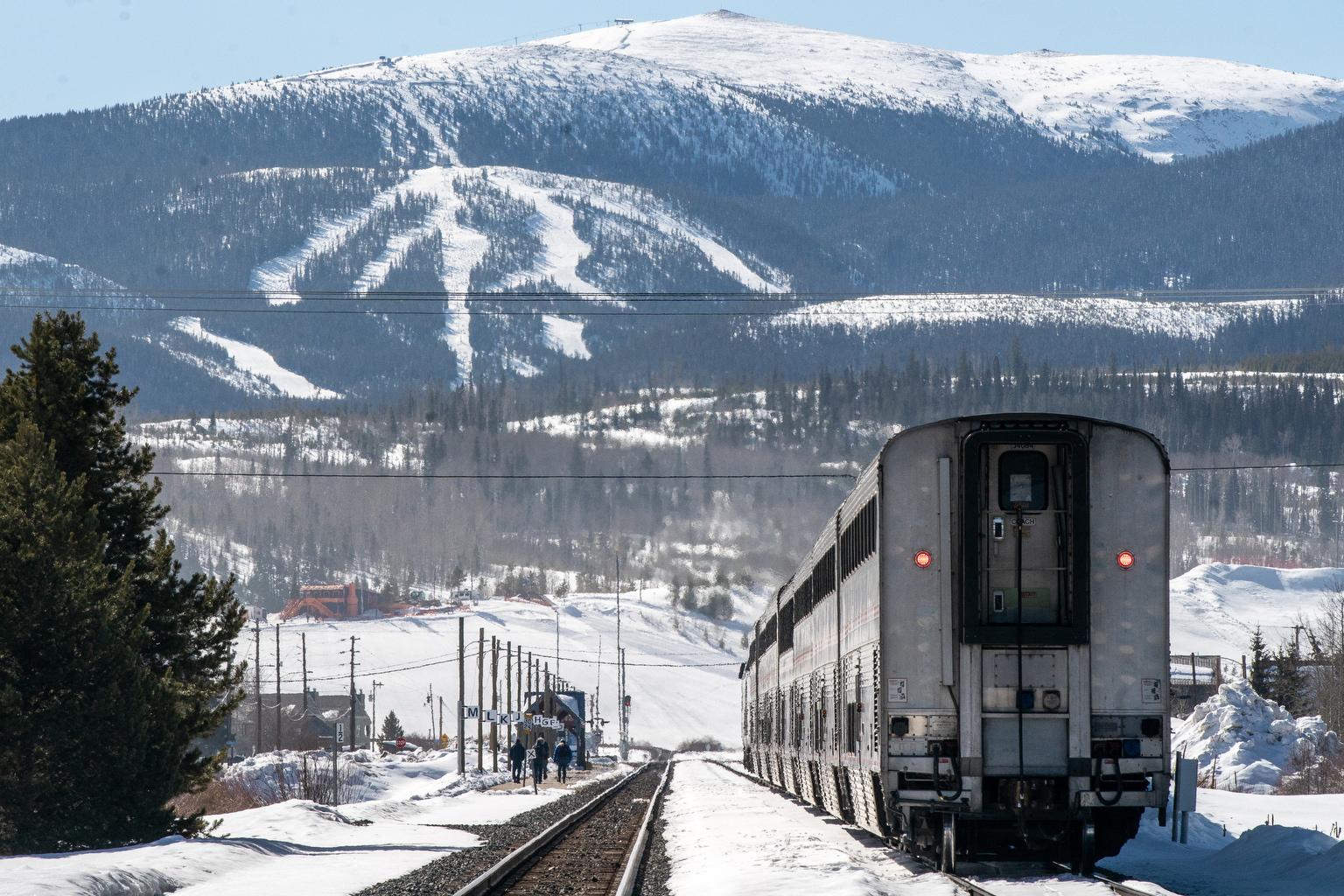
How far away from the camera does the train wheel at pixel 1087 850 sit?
22.8 metres

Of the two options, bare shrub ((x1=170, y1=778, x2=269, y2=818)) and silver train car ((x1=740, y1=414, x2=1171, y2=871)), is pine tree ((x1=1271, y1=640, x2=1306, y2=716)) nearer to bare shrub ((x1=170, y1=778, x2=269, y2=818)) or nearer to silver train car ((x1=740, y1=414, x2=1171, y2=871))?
bare shrub ((x1=170, y1=778, x2=269, y2=818))

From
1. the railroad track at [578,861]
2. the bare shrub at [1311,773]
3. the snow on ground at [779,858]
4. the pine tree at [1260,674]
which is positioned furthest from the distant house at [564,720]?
the snow on ground at [779,858]

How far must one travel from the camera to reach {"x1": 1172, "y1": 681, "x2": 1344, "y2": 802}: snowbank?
6862 cm

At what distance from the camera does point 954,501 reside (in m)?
23.0

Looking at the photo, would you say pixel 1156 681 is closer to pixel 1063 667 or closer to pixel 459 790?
pixel 1063 667

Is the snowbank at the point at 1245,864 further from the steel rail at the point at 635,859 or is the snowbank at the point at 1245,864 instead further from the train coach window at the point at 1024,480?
the steel rail at the point at 635,859

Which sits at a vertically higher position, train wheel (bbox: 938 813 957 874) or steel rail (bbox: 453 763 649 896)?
train wheel (bbox: 938 813 957 874)

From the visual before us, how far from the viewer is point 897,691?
899 inches

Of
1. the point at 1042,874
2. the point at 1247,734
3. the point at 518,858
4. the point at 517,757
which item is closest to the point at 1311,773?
Answer: the point at 1247,734

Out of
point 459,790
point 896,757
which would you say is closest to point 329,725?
point 459,790

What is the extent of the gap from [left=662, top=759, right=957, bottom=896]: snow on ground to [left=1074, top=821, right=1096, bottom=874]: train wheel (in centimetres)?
181

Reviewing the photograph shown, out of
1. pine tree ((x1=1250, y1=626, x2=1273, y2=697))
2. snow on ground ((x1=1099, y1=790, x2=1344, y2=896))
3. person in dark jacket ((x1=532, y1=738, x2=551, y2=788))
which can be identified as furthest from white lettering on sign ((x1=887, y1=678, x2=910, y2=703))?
pine tree ((x1=1250, y1=626, x2=1273, y2=697))

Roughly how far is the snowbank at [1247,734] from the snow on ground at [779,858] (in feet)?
106

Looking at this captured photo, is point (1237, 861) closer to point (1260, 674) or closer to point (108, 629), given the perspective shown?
point (108, 629)
